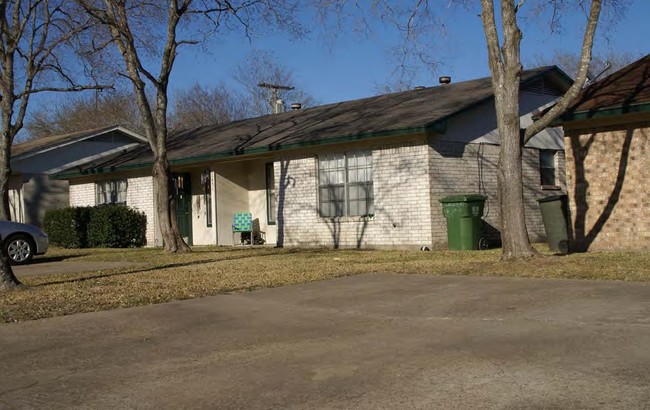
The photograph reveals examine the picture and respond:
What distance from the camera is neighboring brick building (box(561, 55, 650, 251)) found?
551 inches

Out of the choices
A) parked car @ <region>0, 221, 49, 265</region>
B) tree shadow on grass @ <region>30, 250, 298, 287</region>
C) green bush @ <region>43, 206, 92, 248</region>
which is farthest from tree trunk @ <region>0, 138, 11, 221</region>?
tree shadow on grass @ <region>30, 250, 298, 287</region>

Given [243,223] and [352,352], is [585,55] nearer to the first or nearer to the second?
[352,352]

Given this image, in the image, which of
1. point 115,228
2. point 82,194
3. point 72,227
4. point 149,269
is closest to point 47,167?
point 82,194

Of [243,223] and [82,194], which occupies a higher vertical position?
[82,194]

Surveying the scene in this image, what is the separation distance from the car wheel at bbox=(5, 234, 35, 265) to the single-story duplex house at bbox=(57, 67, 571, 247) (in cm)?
612

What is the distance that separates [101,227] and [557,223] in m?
14.6

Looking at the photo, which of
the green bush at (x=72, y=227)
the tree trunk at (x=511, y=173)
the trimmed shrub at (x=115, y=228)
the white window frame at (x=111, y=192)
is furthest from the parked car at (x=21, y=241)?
the tree trunk at (x=511, y=173)

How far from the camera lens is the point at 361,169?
60.3 ft

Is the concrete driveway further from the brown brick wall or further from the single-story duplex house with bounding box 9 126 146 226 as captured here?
the single-story duplex house with bounding box 9 126 146 226

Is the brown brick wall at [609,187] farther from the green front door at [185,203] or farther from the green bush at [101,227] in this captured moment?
the green bush at [101,227]

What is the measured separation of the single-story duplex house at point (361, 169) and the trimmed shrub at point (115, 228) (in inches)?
18.1

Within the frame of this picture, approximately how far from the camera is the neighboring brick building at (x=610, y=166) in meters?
14.0

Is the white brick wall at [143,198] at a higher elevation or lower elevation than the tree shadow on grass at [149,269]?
higher

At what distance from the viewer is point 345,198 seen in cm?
1867
